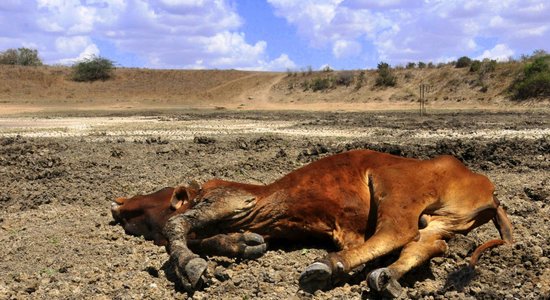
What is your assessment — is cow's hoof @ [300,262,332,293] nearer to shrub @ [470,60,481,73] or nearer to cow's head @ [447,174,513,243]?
cow's head @ [447,174,513,243]

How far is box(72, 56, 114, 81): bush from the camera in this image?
213 feet

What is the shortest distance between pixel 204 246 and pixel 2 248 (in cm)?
205

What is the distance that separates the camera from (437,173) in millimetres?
5105

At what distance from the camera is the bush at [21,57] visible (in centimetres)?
7525

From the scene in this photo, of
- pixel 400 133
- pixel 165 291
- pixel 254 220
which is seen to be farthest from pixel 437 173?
pixel 400 133

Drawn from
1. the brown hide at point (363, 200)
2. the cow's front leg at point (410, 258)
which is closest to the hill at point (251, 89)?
the brown hide at point (363, 200)

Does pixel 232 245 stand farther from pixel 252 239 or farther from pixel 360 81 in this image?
pixel 360 81

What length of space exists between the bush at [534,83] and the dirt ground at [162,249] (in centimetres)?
2455

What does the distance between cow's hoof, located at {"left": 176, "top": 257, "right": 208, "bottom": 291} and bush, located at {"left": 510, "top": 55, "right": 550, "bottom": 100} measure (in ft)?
115

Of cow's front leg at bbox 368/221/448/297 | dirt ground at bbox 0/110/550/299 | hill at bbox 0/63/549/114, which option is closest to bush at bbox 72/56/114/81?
hill at bbox 0/63/549/114

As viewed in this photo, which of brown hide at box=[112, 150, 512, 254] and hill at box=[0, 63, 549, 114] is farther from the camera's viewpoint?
hill at box=[0, 63, 549, 114]

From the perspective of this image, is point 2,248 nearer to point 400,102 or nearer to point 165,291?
point 165,291

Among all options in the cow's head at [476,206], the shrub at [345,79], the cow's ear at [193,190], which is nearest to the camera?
the cow's head at [476,206]

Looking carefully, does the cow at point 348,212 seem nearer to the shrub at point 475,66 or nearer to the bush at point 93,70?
the shrub at point 475,66
